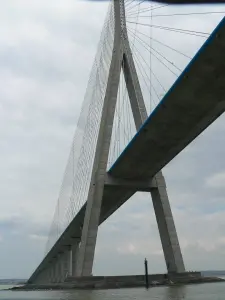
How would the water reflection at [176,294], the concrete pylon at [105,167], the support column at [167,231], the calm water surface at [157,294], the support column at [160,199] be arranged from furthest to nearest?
the support column at [160,199] → the support column at [167,231] → the concrete pylon at [105,167] → the calm water surface at [157,294] → the water reflection at [176,294]

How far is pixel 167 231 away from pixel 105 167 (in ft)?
16.8

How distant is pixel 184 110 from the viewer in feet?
63.9

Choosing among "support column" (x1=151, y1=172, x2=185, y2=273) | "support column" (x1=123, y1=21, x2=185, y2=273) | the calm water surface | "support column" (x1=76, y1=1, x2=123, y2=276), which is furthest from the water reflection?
"support column" (x1=76, y1=1, x2=123, y2=276)

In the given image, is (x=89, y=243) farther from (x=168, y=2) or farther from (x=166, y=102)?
(x=168, y=2)

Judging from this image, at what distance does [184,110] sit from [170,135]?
2.51 metres

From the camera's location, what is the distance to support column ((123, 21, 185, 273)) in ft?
79.3

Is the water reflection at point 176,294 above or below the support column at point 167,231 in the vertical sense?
below

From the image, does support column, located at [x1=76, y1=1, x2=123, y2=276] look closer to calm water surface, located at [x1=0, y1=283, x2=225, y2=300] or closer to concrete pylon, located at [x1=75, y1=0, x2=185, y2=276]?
concrete pylon, located at [x1=75, y1=0, x2=185, y2=276]

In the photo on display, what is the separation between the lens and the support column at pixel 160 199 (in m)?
24.2

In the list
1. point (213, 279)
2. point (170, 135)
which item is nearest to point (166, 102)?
point (170, 135)

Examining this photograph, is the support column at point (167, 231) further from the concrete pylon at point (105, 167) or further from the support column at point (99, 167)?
the support column at point (99, 167)

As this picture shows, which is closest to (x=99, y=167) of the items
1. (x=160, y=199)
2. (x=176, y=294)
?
(x=160, y=199)

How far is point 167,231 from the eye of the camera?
2445 cm

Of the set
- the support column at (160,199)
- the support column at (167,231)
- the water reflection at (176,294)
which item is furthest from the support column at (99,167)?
the water reflection at (176,294)
